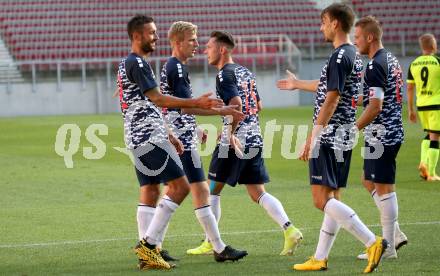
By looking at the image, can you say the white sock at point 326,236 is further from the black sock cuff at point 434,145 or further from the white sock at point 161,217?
the black sock cuff at point 434,145

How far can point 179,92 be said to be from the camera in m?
8.63

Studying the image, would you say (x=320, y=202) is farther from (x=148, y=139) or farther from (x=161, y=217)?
(x=148, y=139)

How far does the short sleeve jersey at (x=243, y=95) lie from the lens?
888 centimetres

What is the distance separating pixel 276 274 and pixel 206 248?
4.54 ft

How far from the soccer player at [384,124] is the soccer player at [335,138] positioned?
0.48 meters

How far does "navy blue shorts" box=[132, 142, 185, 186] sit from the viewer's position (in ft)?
26.9

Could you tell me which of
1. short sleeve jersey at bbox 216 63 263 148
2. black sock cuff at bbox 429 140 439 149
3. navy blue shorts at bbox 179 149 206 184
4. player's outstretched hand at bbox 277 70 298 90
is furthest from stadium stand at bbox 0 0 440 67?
player's outstretched hand at bbox 277 70 298 90

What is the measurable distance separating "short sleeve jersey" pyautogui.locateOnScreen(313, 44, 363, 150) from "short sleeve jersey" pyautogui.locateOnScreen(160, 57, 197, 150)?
131 centimetres

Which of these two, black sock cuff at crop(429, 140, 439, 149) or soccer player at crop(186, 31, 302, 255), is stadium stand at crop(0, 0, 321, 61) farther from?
soccer player at crop(186, 31, 302, 255)

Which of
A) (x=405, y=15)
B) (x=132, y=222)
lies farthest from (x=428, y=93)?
(x=405, y=15)

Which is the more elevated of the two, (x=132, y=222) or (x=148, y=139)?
(x=148, y=139)

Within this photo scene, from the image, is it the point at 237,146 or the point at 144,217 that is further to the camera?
the point at 237,146

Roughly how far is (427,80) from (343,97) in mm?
7653

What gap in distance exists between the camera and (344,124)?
25.6 ft
